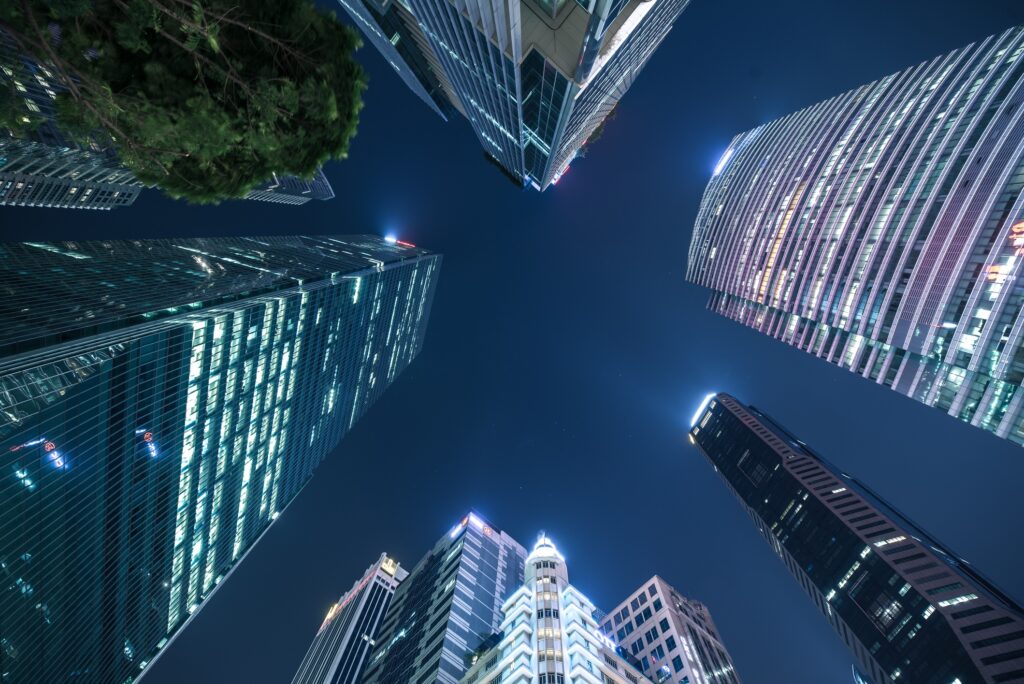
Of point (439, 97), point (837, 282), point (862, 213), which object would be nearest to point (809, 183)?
point (862, 213)

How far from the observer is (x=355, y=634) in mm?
122375

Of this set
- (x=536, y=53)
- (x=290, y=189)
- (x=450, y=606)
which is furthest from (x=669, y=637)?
(x=290, y=189)

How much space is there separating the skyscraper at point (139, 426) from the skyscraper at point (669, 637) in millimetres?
72394

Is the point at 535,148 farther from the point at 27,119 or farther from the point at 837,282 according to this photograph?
the point at 837,282

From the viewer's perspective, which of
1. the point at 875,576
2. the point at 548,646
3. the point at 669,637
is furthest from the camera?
the point at 875,576

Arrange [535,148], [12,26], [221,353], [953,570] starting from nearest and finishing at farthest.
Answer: [12,26] < [535,148] < [221,353] < [953,570]

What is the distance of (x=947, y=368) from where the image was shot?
60.6 meters

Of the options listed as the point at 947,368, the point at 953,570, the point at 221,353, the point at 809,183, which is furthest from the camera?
the point at 809,183

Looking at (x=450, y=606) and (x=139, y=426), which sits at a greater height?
(x=139, y=426)

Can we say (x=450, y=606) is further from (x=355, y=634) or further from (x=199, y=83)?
(x=199, y=83)

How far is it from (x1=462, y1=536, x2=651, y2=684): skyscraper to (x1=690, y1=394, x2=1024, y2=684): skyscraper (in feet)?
173

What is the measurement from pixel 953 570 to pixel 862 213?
64332mm

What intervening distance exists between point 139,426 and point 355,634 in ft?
315

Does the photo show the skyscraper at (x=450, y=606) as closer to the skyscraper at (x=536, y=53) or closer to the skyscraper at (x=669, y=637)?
the skyscraper at (x=669, y=637)
